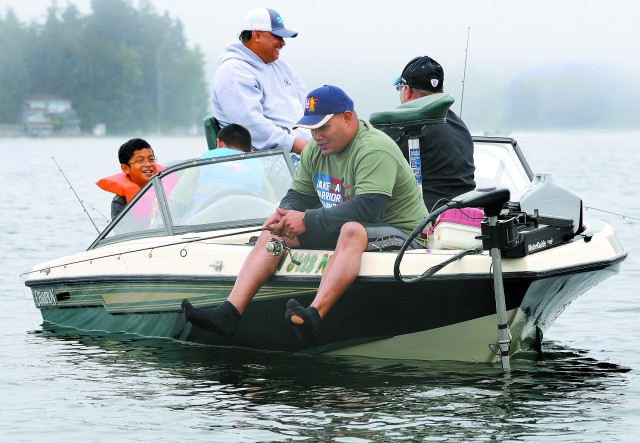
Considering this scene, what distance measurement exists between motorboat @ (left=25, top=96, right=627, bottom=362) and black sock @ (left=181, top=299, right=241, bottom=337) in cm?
22

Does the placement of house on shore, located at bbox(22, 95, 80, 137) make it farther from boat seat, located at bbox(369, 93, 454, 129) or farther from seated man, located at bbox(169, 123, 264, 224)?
boat seat, located at bbox(369, 93, 454, 129)

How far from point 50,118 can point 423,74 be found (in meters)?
131

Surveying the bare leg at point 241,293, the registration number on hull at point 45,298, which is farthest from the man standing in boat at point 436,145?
the registration number on hull at point 45,298

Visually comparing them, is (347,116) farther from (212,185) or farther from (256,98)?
(256,98)

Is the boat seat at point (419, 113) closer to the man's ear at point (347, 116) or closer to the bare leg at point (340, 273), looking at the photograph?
the man's ear at point (347, 116)

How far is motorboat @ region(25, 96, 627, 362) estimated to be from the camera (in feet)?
22.3

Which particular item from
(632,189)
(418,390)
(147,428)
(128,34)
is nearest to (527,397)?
(418,390)

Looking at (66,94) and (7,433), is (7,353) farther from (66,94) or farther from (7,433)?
(66,94)

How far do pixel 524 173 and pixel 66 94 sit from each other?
132 metres

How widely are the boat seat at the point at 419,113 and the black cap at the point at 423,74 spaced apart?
0.78 feet

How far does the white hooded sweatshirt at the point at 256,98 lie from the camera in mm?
9000

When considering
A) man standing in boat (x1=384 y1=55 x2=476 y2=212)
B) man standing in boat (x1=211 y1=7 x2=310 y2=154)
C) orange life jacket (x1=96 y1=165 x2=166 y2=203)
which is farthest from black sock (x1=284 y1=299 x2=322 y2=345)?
orange life jacket (x1=96 y1=165 x2=166 y2=203)

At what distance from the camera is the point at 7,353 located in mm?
8922

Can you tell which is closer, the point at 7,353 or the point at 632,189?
the point at 7,353
